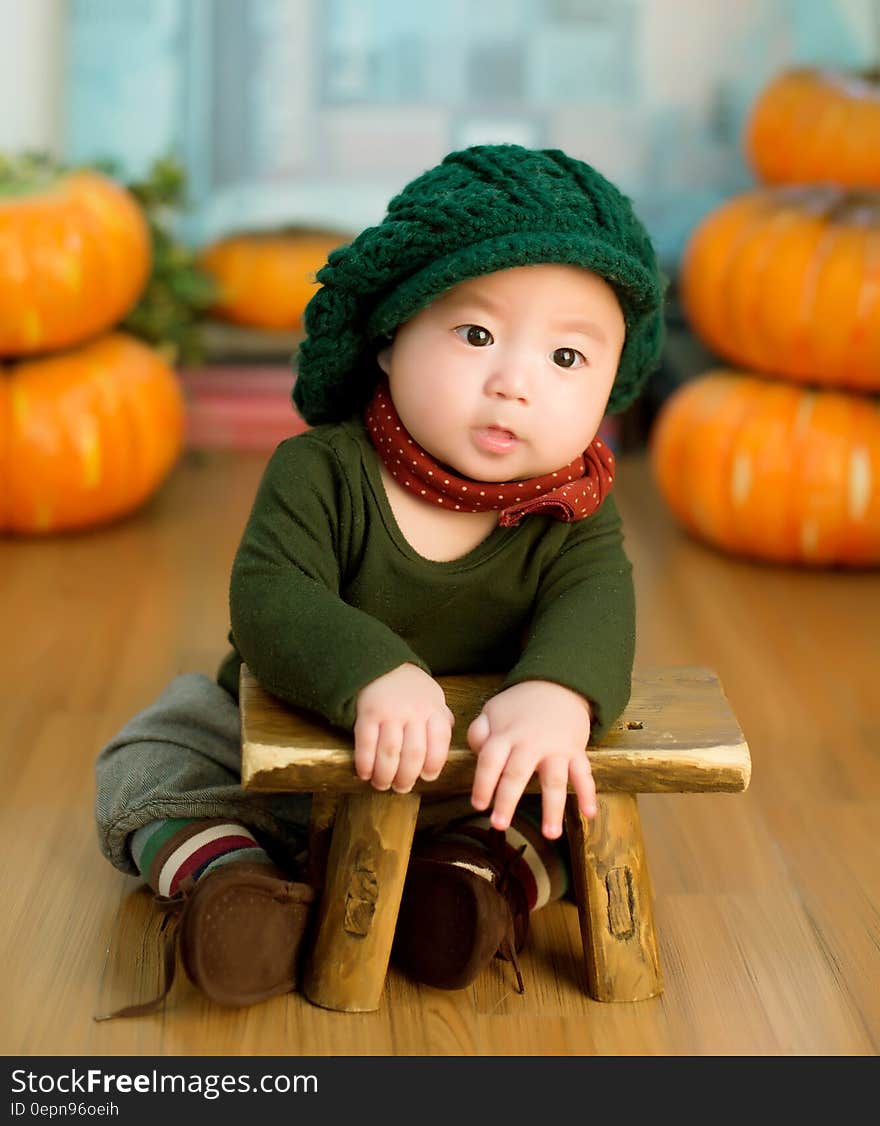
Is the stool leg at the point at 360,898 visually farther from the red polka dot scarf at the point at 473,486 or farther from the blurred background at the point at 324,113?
the blurred background at the point at 324,113

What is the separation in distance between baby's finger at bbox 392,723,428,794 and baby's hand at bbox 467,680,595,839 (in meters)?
0.05

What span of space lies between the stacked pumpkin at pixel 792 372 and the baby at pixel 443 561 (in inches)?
41.8

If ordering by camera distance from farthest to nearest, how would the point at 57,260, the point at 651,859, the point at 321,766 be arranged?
the point at 57,260
the point at 651,859
the point at 321,766

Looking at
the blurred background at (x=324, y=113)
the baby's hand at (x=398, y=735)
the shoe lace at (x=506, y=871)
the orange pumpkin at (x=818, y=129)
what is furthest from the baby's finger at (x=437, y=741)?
the blurred background at (x=324, y=113)

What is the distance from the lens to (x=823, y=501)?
2508 mm

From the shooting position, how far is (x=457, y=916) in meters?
1.33

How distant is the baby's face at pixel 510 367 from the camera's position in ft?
4.37

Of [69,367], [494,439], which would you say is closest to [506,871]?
[494,439]

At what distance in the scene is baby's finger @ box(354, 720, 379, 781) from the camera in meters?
1.23

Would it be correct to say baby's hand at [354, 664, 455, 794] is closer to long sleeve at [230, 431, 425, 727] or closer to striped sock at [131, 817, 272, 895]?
long sleeve at [230, 431, 425, 727]

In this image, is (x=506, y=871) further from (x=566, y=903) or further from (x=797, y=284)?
(x=797, y=284)
